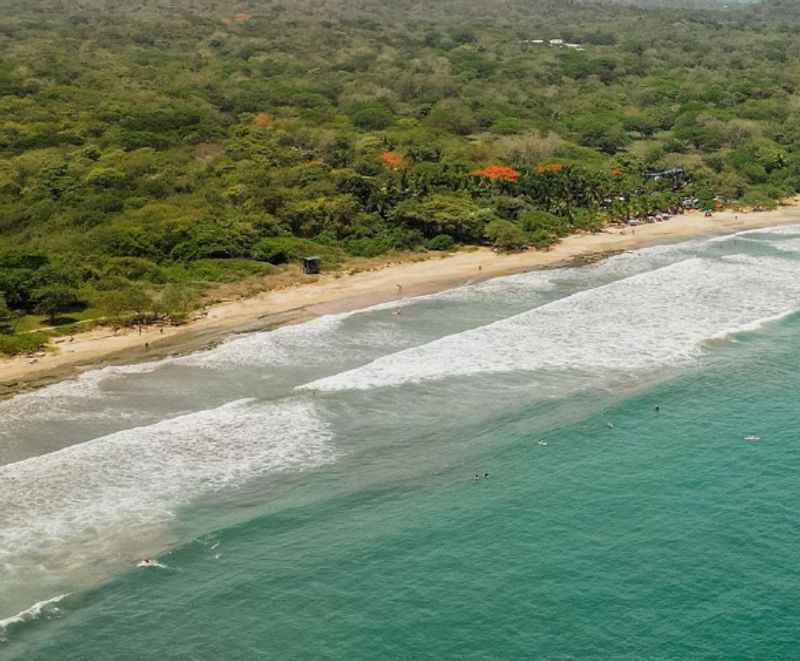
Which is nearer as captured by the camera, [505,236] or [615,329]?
[615,329]

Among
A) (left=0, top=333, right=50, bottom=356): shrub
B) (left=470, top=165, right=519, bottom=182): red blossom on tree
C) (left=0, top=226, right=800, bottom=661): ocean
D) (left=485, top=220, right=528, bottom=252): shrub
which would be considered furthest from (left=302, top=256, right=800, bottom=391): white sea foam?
(left=470, top=165, right=519, bottom=182): red blossom on tree

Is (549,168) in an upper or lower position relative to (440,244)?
upper

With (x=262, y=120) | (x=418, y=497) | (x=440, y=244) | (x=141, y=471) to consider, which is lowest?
(x=418, y=497)

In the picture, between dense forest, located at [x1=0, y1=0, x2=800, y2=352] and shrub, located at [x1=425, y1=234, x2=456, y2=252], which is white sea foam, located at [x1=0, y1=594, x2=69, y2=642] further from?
shrub, located at [x1=425, y1=234, x2=456, y2=252]

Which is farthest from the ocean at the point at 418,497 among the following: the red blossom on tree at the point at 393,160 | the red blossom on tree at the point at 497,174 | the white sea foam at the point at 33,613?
the red blossom on tree at the point at 393,160

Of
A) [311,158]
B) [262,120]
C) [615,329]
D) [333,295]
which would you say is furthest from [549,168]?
[615,329]

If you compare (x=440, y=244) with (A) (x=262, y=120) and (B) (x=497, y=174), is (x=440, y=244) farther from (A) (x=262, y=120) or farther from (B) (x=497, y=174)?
(A) (x=262, y=120)

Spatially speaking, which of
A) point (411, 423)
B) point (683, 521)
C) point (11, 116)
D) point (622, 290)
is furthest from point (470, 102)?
point (683, 521)
